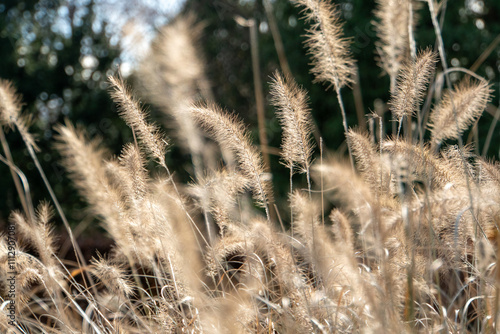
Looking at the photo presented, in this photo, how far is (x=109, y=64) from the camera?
30.0ft

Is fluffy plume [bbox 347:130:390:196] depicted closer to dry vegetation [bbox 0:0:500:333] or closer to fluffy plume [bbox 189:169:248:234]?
dry vegetation [bbox 0:0:500:333]

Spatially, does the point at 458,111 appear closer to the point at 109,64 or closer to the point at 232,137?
the point at 232,137

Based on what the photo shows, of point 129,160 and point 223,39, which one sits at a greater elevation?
point 129,160

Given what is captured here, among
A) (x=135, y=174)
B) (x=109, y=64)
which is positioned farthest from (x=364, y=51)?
(x=135, y=174)

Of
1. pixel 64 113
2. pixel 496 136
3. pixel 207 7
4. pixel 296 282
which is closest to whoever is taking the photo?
pixel 296 282

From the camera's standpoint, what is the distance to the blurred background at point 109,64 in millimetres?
6781

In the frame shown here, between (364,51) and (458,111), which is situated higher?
(458,111)

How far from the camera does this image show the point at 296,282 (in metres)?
1.55

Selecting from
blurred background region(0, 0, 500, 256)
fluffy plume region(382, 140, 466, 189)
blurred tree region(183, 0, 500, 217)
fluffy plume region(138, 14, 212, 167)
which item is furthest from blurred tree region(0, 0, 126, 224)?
fluffy plume region(382, 140, 466, 189)

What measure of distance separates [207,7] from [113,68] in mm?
2255

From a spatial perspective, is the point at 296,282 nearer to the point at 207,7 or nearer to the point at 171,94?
the point at 171,94

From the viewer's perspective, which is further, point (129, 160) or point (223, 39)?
point (223, 39)

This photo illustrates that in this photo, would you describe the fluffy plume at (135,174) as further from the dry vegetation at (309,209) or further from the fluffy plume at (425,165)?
the fluffy plume at (425,165)

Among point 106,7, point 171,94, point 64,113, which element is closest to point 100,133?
point 64,113
